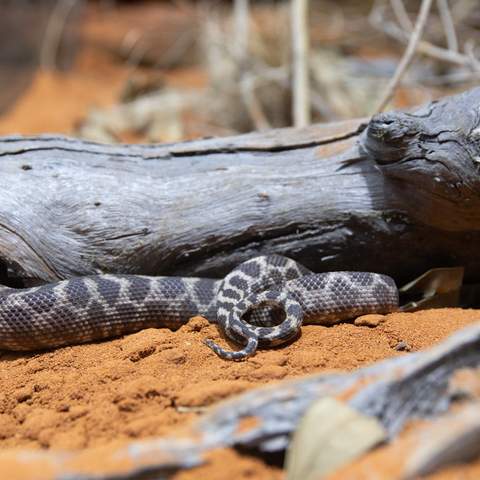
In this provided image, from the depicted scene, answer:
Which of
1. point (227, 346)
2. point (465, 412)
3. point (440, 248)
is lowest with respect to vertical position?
point (227, 346)

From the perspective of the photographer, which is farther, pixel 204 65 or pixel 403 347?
pixel 204 65

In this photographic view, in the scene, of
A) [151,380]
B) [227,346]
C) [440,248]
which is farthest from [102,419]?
[440,248]

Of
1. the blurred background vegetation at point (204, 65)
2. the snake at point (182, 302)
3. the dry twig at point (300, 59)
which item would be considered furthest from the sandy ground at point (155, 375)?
the dry twig at point (300, 59)

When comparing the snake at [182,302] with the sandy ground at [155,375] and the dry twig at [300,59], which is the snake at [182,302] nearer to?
the sandy ground at [155,375]

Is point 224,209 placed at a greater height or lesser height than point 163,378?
greater

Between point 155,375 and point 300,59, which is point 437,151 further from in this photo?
point 300,59

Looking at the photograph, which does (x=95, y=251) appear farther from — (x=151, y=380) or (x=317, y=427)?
(x=317, y=427)

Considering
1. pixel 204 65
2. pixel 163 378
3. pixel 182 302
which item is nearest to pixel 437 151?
pixel 182 302

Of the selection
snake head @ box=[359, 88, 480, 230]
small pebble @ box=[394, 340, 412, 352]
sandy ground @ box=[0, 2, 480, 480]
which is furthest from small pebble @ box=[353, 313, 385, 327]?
snake head @ box=[359, 88, 480, 230]
